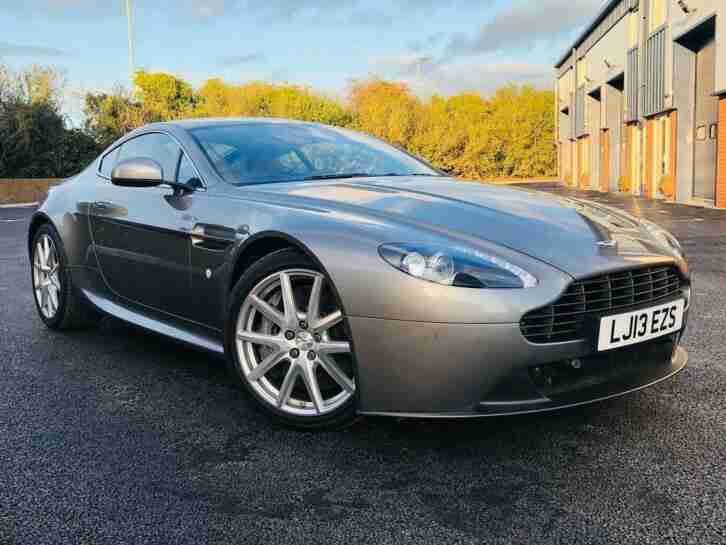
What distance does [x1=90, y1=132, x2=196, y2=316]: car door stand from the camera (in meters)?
3.39

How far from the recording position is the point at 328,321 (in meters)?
2.69

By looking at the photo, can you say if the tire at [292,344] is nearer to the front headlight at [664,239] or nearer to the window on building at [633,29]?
the front headlight at [664,239]

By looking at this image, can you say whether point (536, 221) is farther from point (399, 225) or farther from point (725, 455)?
point (725, 455)

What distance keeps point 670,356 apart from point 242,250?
5.66ft

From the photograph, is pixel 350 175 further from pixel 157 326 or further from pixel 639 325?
pixel 639 325

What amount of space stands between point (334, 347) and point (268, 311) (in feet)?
1.12

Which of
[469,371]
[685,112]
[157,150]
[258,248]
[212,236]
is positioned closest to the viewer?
[469,371]

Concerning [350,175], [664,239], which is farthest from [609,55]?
[664,239]

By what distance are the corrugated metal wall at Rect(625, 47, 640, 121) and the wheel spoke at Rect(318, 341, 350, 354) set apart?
23.8 m

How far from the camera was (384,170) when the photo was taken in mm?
3896

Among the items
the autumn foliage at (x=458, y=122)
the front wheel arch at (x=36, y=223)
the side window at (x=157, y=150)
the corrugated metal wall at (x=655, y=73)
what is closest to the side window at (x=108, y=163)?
the side window at (x=157, y=150)

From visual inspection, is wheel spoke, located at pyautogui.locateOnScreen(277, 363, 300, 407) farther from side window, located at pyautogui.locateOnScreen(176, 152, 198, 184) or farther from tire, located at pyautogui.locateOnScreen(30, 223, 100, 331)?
tire, located at pyautogui.locateOnScreen(30, 223, 100, 331)

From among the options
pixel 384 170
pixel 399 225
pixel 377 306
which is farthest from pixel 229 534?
pixel 384 170

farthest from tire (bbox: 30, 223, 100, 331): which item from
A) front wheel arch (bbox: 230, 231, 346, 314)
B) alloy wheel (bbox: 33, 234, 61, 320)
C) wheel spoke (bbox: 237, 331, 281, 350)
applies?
wheel spoke (bbox: 237, 331, 281, 350)
